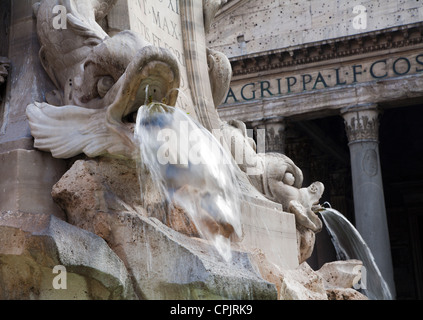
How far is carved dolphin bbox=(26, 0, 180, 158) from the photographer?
3.16 metres

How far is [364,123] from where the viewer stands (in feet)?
59.7

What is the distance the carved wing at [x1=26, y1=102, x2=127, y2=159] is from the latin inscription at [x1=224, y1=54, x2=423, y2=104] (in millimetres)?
15712

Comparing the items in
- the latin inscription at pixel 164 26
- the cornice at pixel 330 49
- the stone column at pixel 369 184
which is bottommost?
the latin inscription at pixel 164 26

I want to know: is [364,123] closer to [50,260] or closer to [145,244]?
[145,244]

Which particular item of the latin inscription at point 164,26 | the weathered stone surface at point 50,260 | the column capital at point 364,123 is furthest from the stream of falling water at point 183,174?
the column capital at point 364,123

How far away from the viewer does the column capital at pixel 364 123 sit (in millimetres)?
18125

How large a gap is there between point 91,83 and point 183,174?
0.58 m

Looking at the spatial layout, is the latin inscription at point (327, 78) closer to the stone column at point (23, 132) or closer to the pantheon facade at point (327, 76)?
the pantheon facade at point (327, 76)

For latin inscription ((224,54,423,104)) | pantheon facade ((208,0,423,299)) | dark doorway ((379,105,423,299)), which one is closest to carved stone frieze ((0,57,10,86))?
pantheon facade ((208,0,423,299))

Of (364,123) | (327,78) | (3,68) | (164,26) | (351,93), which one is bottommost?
(3,68)

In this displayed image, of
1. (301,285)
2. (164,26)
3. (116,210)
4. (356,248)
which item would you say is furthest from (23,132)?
(356,248)

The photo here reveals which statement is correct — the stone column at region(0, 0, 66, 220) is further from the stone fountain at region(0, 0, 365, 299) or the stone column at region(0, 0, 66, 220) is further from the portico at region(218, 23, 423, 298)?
the portico at region(218, 23, 423, 298)

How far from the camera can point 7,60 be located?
368cm
